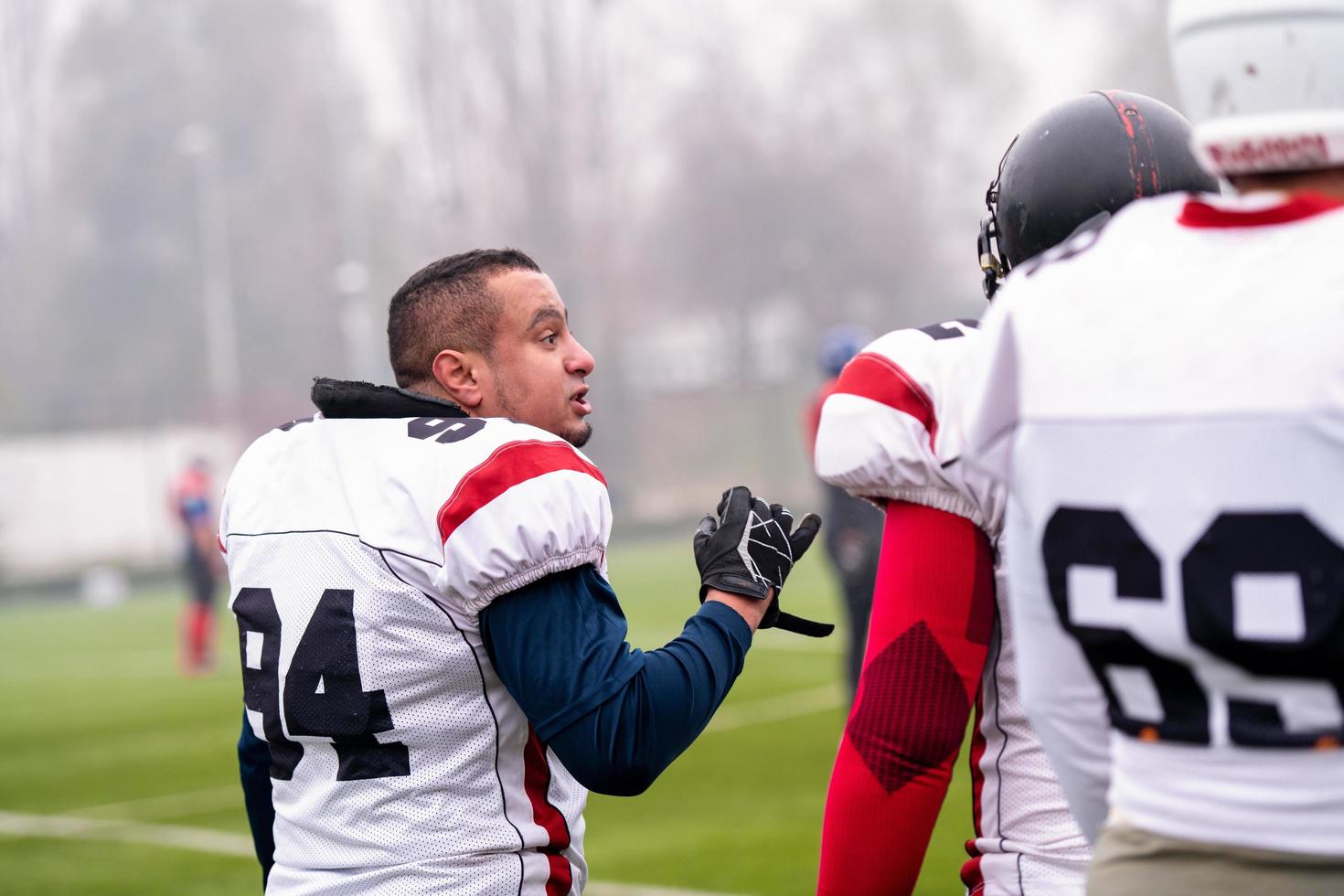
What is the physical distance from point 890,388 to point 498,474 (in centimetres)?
57

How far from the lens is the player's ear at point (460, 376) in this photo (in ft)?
8.79

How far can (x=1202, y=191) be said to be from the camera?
2.27 m

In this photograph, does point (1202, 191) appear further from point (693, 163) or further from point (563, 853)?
point (693, 163)

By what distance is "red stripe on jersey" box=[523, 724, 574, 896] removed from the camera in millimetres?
2404

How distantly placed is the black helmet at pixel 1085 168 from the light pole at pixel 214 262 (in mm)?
34946

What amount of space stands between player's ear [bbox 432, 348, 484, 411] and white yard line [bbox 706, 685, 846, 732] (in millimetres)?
6700

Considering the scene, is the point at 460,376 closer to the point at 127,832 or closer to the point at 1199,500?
the point at 1199,500

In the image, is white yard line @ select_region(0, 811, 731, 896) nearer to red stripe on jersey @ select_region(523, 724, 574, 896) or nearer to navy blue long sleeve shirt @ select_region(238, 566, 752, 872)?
red stripe on jersey @ select_region(523, 724, 574, 896)

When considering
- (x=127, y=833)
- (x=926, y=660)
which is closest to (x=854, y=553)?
(x=127, y=833)

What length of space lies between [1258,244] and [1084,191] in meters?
0.69

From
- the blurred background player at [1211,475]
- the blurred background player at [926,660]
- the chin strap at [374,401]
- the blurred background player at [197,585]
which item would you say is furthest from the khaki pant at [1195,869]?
the blurred background player at [197,585]

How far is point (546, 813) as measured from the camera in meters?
2.42

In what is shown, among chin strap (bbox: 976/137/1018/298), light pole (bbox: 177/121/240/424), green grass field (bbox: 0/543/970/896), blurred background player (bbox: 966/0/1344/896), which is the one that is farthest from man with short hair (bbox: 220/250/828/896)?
light pole (bbox: 177/121/240/424)

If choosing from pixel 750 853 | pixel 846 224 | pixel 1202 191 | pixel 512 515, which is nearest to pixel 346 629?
pixel 512 515
